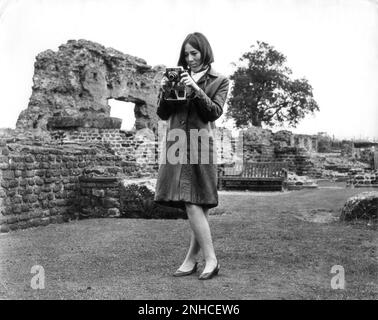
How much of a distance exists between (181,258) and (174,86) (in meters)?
1.62

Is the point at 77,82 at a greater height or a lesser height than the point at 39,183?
greater

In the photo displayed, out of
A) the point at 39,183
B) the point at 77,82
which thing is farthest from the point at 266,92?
the point at 39,183

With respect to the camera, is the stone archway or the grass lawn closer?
the grass lawn

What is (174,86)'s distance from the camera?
3916mm

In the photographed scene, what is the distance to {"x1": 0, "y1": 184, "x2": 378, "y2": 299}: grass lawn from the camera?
360 cm

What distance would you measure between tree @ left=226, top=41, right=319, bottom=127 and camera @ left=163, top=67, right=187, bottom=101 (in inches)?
1396

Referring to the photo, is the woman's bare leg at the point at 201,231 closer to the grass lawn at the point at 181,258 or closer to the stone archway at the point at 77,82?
the grass lawn at the point at 181,258

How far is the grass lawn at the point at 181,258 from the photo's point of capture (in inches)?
142

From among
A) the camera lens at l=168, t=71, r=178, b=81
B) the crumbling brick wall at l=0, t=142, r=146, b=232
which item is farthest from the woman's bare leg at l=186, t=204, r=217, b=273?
the crumbling brick wall at l=0, t=142, r=146, b=232

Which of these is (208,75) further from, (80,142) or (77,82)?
(77,82)

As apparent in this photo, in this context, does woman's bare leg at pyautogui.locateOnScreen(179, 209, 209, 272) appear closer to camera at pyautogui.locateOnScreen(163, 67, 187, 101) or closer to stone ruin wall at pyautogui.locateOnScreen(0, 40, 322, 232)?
camera at pyautogui.locateOnScreen(163, 67, 187, 101)

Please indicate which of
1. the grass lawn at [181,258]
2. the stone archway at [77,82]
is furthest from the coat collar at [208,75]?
the stone archway at [77,82]

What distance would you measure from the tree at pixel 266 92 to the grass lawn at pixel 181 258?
32.3 meters

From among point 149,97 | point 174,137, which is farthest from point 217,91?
point 149,97
